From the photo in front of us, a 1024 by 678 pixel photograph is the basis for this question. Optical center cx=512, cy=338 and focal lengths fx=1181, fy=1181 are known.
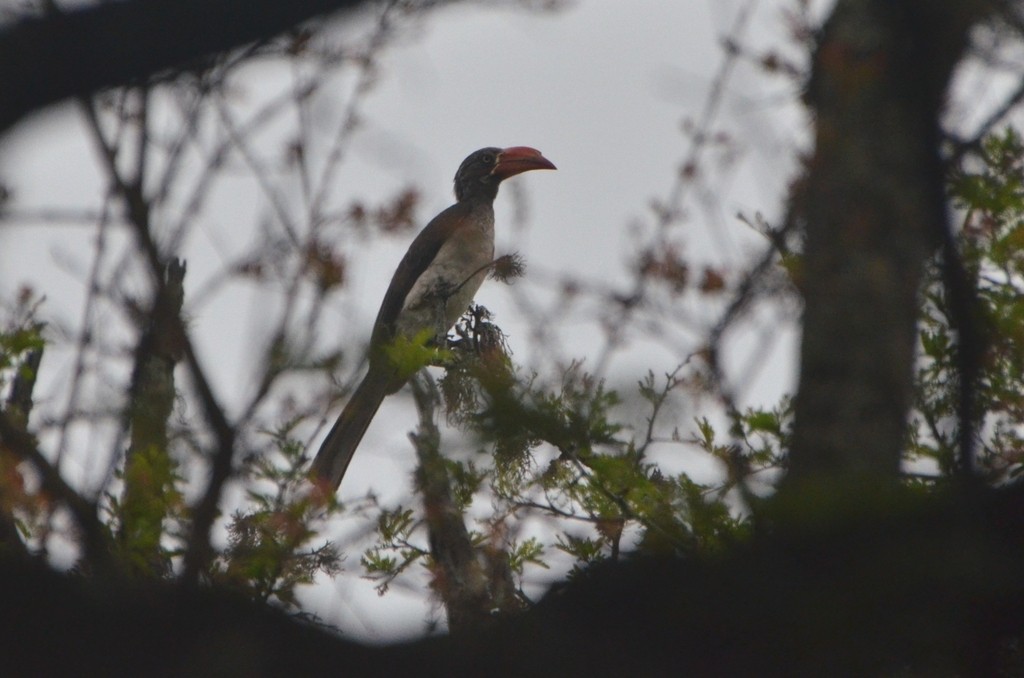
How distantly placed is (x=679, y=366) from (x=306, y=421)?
145 centimetres

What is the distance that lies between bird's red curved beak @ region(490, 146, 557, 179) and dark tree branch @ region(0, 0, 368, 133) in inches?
292

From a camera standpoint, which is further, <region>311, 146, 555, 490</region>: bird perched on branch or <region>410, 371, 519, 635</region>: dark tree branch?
<region>311, 146, 555, 490</region>: bird perched on branch

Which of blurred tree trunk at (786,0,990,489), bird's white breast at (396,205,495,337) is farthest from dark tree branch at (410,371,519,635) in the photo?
bird's white breast at (396,205,495,337)

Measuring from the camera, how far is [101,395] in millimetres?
3141

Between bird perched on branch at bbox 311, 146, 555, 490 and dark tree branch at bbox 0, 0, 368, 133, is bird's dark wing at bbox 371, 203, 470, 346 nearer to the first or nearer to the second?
bird perched on branch at bbox 311, 146, 555, 490

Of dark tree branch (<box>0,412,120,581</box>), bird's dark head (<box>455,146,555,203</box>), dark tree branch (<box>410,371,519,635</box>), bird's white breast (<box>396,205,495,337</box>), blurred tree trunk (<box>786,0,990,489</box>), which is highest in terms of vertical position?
bird's dark head (<box>455,146,555,203</box>)

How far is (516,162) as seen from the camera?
28.5 feet

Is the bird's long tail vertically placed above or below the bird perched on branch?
below

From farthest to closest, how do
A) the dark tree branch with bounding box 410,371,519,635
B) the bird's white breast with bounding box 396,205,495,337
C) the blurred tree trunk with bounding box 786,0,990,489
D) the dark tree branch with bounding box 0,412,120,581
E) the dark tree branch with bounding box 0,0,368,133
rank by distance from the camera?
the bird's white breast with bounding box 396,205,495,337
the dark tree branch with bounding box 410,371,519,635
the blurred tree trunk with bounding box 786,0,990,489
the dark tree branch with bounding box 0,412,120,581
the dark tree branch with bounding box 0,0,368,133

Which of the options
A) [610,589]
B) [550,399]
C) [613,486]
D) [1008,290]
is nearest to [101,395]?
[550,399]

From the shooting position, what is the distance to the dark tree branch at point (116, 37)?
1188 millimetres

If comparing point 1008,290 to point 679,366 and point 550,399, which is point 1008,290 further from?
point 550,399

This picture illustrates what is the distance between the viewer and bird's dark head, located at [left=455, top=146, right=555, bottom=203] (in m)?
8.68

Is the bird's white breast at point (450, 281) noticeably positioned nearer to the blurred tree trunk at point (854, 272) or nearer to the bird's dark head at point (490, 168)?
the bird's dark head at point (490, 168)
